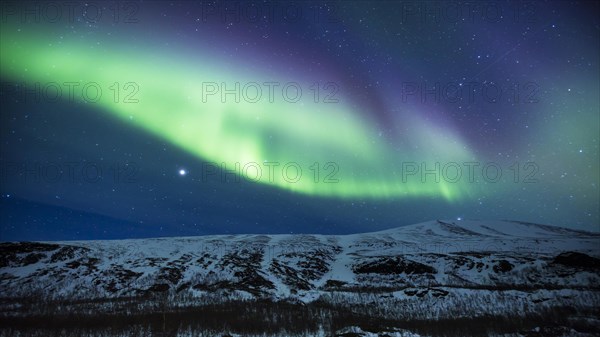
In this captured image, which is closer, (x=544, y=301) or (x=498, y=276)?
(x=544, y=301)

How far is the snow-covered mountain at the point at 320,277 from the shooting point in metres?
29.5

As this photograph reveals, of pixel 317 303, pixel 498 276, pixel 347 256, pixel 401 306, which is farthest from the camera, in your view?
pixel 347 256

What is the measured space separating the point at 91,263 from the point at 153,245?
14537 millimetres

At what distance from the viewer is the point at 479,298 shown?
3036 cm

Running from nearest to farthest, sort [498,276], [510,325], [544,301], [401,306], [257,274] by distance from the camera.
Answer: [510,325] < [544,301] < [401,306] < [498,276] < [257,274]

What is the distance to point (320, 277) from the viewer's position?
43.8 meters

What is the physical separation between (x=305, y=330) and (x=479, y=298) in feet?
54.1

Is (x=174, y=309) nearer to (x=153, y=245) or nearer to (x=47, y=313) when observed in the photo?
(x=47, y=313)

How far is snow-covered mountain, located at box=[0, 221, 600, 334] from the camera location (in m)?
29.5

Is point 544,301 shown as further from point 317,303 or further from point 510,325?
point 317,303

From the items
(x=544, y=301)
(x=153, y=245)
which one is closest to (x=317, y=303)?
(x=544, y=301)

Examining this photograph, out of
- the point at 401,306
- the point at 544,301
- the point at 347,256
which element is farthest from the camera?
the point at 347,256

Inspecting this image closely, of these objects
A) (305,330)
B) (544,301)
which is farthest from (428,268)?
(305,330)

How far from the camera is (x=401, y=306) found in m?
29.8
